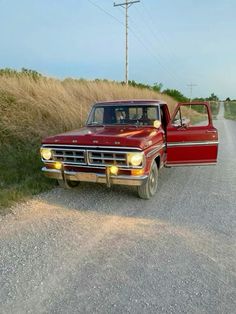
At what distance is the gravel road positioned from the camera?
267 centimetres

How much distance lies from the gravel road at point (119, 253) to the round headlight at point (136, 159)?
2.48 ft

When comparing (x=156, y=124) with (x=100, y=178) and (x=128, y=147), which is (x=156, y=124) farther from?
(x=100, y=178)

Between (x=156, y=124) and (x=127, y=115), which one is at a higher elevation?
(x=127, y=115)

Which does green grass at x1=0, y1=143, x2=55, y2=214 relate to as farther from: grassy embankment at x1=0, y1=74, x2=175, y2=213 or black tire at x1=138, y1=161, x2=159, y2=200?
black tire at x1=138, y1=161, x2=159, y2=200

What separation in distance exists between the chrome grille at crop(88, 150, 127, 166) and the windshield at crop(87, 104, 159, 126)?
152cm

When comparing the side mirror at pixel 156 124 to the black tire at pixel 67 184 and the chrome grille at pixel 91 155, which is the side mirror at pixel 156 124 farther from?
the black tire at pixel 67 184

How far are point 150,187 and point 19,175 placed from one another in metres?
2.95

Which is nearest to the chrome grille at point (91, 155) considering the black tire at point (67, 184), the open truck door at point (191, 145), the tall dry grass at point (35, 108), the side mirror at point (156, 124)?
the black tire at point (67, 184)

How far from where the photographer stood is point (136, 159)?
4668mm

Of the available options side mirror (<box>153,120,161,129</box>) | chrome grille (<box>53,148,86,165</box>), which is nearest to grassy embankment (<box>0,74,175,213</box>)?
chrome grille (<box>53,148,86,165</box>)

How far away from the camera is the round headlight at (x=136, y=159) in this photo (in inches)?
183

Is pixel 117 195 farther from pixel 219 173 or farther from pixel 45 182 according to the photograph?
pixel 219 173

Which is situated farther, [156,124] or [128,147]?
[156,124]

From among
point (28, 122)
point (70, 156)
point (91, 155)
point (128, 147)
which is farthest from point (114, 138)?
point (28, 122)
